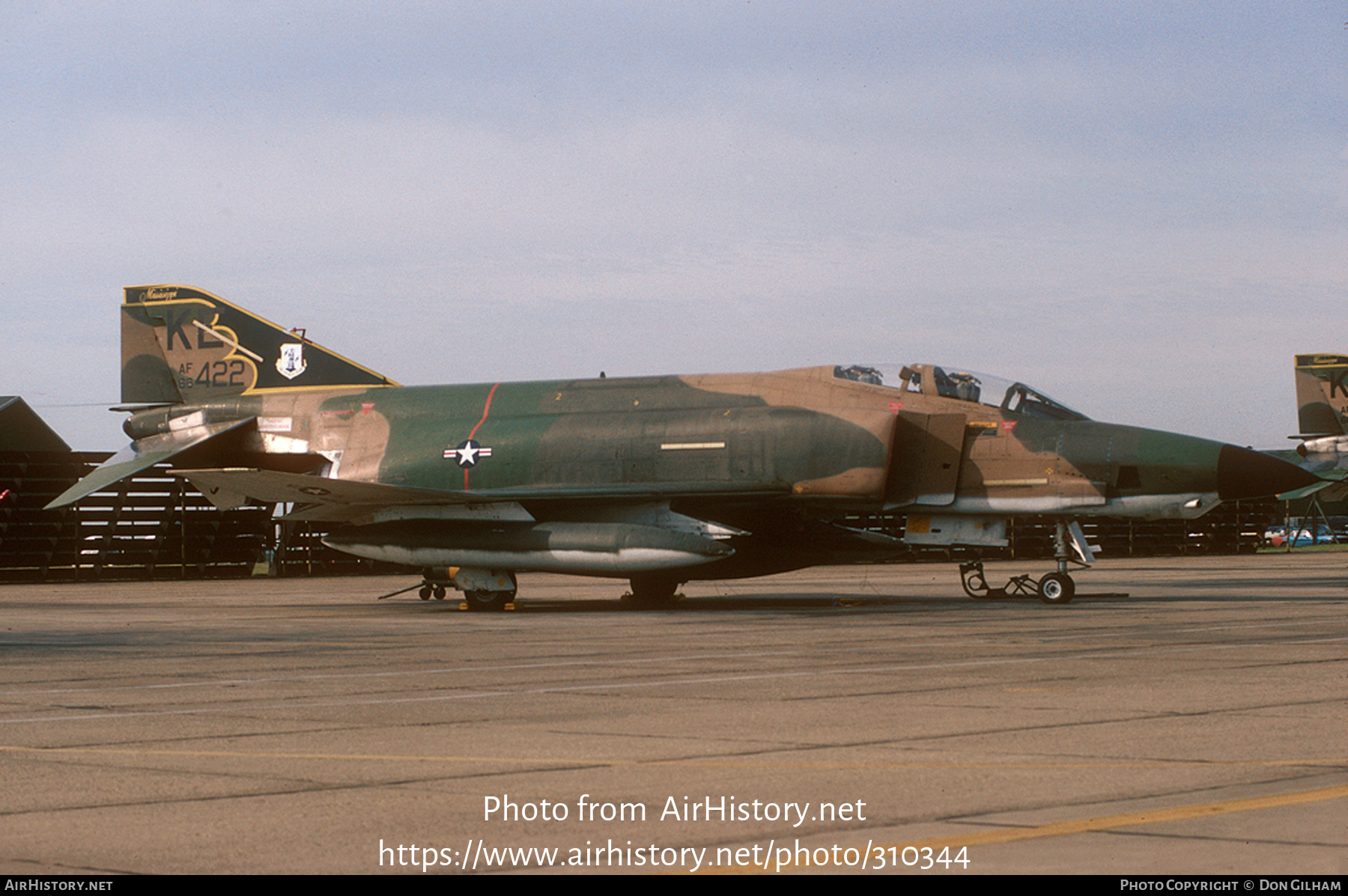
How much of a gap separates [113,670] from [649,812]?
22.6ft

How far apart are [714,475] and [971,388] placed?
→ 3502mm

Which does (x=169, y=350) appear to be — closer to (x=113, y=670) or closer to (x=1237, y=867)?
(x=113, y=670)

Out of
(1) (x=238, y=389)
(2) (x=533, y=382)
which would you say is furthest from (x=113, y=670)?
(1) (x=238, y=389)

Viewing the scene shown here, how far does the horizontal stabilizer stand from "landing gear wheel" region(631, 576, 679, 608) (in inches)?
257

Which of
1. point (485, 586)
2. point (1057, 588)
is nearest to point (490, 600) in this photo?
point (485, 586)

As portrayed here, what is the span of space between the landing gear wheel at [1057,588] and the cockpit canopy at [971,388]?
6.68ft

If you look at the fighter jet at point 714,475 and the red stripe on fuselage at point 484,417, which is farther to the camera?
the red stripe on fuselage at point 484,417

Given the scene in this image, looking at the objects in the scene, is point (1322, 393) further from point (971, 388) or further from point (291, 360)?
point (291, 360)

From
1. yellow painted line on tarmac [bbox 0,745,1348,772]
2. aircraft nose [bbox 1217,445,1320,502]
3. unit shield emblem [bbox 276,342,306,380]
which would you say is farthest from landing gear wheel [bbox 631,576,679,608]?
yellow painted line on tarmac [bbox 0,745,1348,772]

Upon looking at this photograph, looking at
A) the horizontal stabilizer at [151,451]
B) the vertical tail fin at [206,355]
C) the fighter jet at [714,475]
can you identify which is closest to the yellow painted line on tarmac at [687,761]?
the fighter jet at [714,475]

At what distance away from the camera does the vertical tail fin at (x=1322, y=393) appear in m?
39.1

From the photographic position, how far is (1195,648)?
37.9 ft

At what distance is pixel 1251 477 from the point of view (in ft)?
55.0

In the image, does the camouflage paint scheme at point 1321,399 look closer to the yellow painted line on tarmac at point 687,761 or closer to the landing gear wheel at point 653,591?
the landing gear wheel at point 653,591
